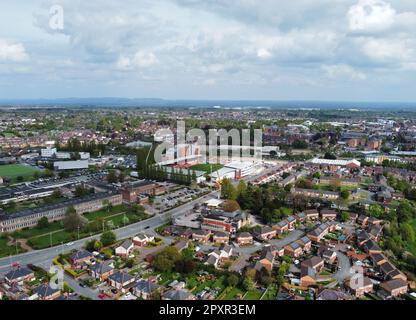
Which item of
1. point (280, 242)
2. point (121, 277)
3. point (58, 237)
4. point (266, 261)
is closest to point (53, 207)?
point (58, 237)

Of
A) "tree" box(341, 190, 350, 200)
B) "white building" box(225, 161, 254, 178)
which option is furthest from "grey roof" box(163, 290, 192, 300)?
"white building" box(225, 161, 254, 178)

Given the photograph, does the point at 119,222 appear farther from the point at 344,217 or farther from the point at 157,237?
the point at 344,217

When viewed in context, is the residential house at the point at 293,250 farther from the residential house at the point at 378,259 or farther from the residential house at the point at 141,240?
the residential house at the point at 141,240

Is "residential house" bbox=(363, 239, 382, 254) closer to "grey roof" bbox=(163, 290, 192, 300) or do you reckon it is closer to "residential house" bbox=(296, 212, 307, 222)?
"residential house" bbox=(296, 212, 307, 222)
